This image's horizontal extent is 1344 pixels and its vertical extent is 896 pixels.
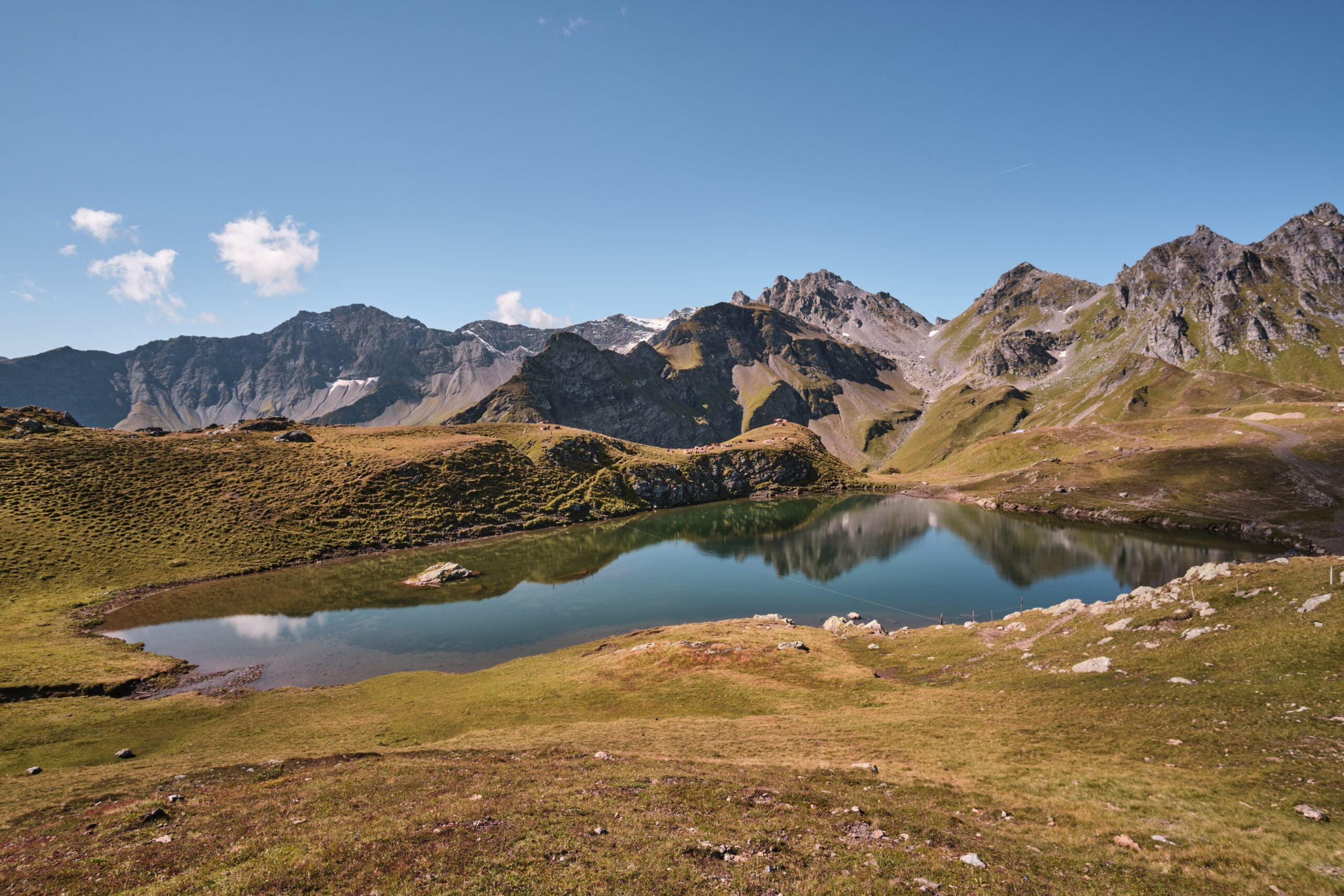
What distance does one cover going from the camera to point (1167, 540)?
117 m

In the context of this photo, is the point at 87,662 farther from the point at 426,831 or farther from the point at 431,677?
the point at 426,831

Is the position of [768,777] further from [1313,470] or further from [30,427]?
[1313,470]

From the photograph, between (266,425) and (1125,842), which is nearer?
(1125,842)

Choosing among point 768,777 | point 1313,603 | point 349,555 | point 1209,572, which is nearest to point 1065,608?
point 1209,572

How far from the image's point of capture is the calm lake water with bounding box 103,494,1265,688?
64.1 metres

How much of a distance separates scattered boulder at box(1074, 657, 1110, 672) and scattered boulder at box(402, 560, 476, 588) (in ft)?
281

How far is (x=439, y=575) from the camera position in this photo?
3629 inches

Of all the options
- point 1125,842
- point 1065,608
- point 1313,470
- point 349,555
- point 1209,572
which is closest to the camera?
point 1125,842

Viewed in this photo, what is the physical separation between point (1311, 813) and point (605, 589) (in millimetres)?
82566

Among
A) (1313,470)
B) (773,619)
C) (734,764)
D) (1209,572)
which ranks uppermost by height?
(1209,572)

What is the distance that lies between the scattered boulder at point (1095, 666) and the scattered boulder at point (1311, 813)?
1691cm

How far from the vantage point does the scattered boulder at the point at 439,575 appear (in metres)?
90.4

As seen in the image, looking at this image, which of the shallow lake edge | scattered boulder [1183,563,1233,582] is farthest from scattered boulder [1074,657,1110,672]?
the shallow lake edge

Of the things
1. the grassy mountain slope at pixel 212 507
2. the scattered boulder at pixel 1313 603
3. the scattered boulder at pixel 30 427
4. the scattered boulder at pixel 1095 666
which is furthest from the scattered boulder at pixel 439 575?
the scattered boulder at pixel 30 427
